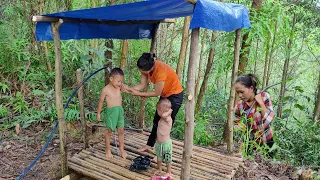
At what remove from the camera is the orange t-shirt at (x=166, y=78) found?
11.4 ft

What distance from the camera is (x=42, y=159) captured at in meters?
4.39

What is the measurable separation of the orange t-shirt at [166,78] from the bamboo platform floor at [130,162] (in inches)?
36.3

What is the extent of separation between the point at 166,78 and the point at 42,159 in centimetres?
240

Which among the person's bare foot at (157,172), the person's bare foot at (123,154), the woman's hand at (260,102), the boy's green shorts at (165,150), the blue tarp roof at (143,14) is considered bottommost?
the person's bare foot at (157,172)

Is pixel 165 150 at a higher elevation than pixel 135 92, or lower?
lower

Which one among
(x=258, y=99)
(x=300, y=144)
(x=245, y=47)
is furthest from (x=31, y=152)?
(x=300, y=144)

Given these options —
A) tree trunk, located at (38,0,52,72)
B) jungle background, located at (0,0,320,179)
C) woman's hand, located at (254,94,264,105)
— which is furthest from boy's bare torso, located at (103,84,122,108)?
tree trunk, located at (38,0,52,72)

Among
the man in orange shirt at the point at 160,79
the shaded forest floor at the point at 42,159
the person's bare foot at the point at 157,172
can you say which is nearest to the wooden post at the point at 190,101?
the person's bare foot at the point at 157,172

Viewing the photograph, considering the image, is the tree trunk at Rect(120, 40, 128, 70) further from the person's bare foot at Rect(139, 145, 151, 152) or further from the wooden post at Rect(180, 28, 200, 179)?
the wooden post at Rect(180, 28, 200, 179)

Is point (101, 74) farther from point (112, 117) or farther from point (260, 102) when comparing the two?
point (260, 102)

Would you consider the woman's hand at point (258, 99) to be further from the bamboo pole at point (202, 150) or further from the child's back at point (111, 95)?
the child's back at point (111, 95)

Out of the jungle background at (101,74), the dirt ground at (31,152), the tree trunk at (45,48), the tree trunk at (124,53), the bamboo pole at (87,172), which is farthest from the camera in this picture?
the tree trunk at (45,48)

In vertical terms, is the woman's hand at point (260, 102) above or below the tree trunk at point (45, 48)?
below

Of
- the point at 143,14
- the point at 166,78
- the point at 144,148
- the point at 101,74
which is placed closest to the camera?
Answer: the point at 143,14
